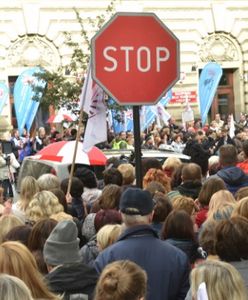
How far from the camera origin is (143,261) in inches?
190

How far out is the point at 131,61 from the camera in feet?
19.1

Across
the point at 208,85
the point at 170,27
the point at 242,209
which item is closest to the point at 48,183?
the point at 242,209

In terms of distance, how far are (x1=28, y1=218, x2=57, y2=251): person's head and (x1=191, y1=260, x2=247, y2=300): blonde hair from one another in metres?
1.78

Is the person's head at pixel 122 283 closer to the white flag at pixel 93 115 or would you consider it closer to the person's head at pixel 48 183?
the white flag at pixel 93 115

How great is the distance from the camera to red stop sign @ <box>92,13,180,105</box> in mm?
5777

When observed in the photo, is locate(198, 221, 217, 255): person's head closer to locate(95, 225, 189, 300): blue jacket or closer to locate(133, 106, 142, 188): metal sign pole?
locate(95, 225, 189, 300): blue jacket

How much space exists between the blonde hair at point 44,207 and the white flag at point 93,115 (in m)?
1.04

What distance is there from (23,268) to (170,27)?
30431 mm

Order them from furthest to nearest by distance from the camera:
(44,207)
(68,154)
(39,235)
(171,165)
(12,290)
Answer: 1. (68,154)
2. (171,165)
3. (44,207)
4. (39,235)
5. (12,290)

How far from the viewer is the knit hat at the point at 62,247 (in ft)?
16.2

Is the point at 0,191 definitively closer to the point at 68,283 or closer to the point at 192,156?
the point at 192,156

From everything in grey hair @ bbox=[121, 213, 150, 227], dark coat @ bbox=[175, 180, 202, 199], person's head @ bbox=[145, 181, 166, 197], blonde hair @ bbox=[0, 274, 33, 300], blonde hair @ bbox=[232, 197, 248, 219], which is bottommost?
dark coat @ bbox=[175, 180, 202, 199]

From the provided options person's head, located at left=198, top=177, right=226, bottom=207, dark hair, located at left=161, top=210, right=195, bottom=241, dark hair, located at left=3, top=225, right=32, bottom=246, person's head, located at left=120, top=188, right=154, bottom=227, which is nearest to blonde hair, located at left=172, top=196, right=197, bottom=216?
person's head, located at left=198, top=177, right=226, bottom=207

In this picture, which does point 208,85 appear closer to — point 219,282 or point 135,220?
point 135,220
